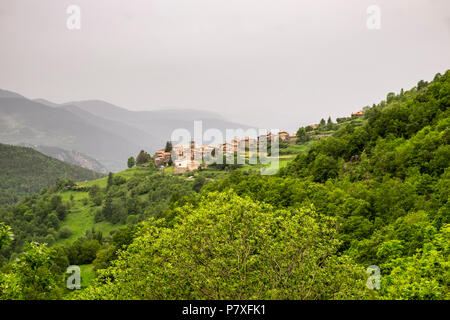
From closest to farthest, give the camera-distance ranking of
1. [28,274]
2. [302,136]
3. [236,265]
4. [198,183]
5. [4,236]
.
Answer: [4,236] → [28,274] → [236,265] → [198,183] → [302,136]

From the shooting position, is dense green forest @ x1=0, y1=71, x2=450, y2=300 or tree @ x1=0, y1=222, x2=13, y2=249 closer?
tree @ x1=0, y1=222, x2=13, y2=249

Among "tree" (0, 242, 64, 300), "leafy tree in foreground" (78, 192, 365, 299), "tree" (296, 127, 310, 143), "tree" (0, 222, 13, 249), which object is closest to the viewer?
"tree" (0, 222, 13, 249)

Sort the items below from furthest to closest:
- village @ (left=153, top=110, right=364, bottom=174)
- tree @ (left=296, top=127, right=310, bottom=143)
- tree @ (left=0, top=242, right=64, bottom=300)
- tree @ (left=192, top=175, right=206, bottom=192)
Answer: village @ (left=153, top=110, right=364, bottom=174)
tree @ (left=296, top=127, right=310, bottom=143)
tree @ (left=192, top=175, right=206, bottom=192)
tree @ (left=0, top=242, right=64, bottom=300)

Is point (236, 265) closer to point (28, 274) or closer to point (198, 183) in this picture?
point (28, 274)

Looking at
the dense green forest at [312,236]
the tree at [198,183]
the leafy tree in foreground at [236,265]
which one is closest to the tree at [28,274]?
the dense green forest at [312,236]

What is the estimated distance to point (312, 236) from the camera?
18391 mm

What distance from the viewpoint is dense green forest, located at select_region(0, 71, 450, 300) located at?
651 inches

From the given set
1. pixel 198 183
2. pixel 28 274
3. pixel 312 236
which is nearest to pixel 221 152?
Answer: pixel 198 183

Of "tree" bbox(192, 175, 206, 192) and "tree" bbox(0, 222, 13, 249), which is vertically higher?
"tree" bbox(0, 222, 13, 249)

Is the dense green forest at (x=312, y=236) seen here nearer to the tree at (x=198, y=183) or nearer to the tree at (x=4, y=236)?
the tree at (x=4, y=236)

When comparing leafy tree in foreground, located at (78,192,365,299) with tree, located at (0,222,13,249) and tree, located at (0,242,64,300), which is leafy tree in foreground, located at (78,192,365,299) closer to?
tree, located at (0,242,64,300)

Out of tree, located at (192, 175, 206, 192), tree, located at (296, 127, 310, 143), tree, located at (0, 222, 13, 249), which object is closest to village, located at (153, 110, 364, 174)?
tree, located at (296, 127, 310, 143)

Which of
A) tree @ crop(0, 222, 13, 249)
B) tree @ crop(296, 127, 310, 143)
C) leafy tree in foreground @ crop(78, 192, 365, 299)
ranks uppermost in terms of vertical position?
tree @ crop(296, 127, 310, 143)

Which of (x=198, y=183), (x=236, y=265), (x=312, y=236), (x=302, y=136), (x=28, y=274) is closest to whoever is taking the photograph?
(x=28, y=274)
